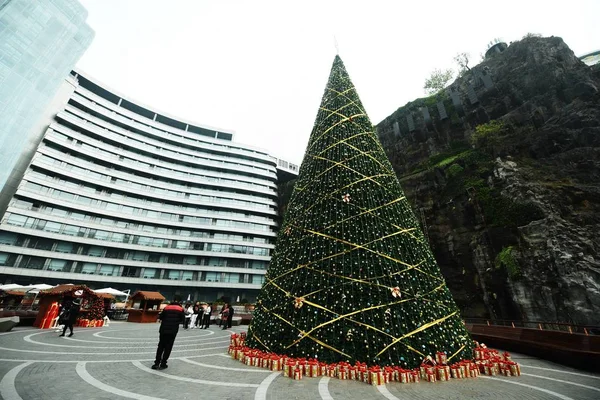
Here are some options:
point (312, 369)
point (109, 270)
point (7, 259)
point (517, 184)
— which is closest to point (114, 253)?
point (109, 270)

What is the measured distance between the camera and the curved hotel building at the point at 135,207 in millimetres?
33781

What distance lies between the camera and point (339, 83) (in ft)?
31.9

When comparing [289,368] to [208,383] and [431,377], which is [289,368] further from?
[431,377]

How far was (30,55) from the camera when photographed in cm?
2536

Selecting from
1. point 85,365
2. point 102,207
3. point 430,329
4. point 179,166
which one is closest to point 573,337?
point 430,329

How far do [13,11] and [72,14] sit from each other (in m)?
8.01

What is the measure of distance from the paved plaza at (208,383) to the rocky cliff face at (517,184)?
11.7 metres

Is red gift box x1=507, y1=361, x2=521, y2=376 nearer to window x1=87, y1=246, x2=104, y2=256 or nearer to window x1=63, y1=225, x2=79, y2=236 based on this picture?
Result: window x1=87, y1=246, x2=104, y2=256

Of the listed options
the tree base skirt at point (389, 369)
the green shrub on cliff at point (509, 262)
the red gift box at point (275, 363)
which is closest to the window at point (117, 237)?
the tree base skirt at point (389, 369)

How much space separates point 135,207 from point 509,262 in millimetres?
48466

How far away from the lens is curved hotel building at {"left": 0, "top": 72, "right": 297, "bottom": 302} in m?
33.8

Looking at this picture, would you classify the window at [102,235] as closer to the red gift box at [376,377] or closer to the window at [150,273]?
the window at [150,273]

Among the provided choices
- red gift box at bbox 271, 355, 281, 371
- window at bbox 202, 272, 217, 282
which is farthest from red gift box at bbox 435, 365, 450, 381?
window at bbox 202, 272, 217, 282

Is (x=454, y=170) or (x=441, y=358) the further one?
(x=454, y=170)
